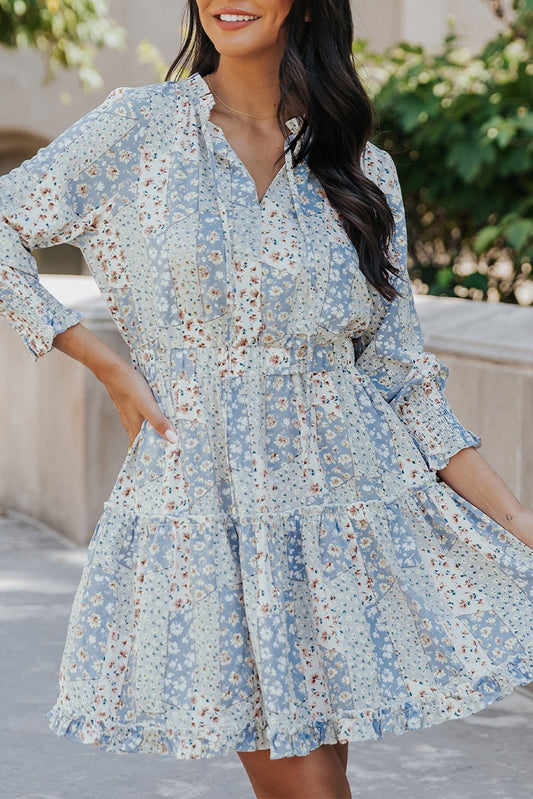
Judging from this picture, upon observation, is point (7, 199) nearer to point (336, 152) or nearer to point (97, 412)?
point (336, 152)

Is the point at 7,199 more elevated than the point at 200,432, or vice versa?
the point at 7,199

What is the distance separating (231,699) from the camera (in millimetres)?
2232

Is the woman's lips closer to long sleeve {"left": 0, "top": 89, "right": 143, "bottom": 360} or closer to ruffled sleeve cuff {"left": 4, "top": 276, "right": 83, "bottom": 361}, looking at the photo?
long sleeve {"left": 0, "top": 89, "right": 143, "bottom": 360}

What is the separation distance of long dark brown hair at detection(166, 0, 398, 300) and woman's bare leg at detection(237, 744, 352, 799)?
34.1 inches

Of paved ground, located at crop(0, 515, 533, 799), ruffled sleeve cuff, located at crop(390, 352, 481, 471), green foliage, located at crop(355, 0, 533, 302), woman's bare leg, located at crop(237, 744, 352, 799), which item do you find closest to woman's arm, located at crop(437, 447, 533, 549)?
ruffled sleeve cuff, located at crop(390, 352, 481, 471)

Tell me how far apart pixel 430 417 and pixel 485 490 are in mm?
178

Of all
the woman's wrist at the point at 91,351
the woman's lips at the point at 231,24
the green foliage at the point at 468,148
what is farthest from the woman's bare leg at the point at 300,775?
the green foliage at the point at 468,148

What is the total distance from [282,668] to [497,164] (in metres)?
5.20

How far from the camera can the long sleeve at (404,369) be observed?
257cm

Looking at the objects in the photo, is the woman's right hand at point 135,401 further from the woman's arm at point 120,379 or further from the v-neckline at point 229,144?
the v-neckline at point 229,144

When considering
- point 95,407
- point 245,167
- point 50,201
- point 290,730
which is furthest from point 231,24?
point 95,407

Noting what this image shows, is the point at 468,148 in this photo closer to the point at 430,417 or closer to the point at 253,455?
the point at 430,417

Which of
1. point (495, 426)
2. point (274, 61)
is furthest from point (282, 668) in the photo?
point (495, 426)

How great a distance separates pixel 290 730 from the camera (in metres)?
2.21
